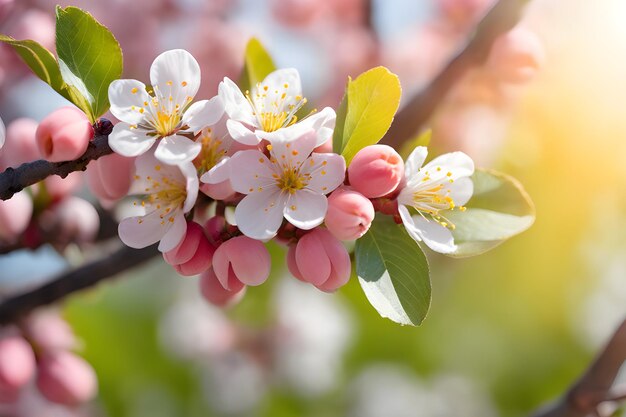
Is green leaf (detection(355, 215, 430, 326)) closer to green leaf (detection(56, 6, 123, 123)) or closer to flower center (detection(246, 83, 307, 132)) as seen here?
flower center (detection(246, 83, 307, 132))

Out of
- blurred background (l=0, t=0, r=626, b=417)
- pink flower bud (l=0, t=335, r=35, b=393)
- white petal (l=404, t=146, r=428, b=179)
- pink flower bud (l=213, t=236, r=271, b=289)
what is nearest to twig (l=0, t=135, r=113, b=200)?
pink flower bud (l=213, t=236, r=271, b=289)

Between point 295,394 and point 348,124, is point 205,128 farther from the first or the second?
point 295,394

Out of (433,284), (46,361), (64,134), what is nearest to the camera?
(64,134)

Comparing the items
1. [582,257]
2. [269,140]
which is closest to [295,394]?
[582,257]

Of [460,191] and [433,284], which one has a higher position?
[460,191]

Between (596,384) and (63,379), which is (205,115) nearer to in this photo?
(596,384)

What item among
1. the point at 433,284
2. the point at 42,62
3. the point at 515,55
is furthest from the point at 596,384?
the point at 433,284

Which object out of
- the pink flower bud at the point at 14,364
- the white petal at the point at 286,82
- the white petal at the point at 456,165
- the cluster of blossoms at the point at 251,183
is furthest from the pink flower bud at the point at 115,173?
the pink flower bud at the point at 14,364
